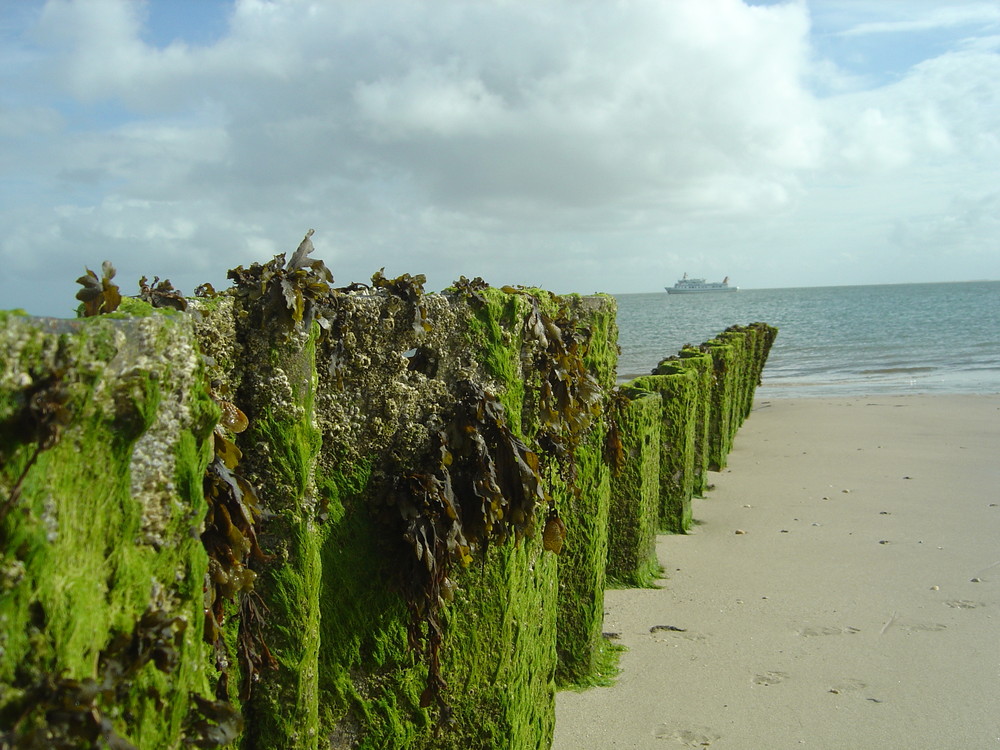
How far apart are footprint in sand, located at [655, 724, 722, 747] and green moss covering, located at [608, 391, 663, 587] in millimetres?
2275

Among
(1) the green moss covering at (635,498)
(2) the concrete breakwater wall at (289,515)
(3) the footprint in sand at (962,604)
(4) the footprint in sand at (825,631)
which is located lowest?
(4) the footprint in sand at (825,631)

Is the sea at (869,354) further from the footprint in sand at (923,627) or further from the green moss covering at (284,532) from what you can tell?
the green moss covering at (284,532)

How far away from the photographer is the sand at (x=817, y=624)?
5.21m

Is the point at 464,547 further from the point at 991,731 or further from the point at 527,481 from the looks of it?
the point at 991,731

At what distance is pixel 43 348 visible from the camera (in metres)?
1.55

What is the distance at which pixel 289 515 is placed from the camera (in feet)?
9.06

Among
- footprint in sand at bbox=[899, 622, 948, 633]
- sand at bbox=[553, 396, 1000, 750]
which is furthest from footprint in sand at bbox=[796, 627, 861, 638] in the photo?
footprint in sand at bbox=[899, 622, 948, 633]

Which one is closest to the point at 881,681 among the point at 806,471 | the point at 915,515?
the point at 915,515

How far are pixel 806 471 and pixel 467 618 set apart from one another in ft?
34.8

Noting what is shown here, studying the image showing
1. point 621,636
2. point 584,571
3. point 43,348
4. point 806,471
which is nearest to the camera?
point 43,348

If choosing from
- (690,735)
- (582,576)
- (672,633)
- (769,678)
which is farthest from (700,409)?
(690,735)

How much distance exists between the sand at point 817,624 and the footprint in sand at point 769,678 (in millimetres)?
18

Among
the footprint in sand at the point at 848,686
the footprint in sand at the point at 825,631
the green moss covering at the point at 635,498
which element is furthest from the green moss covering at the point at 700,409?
the footprint in sand at the point at 848,686

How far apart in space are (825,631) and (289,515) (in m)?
5.23
